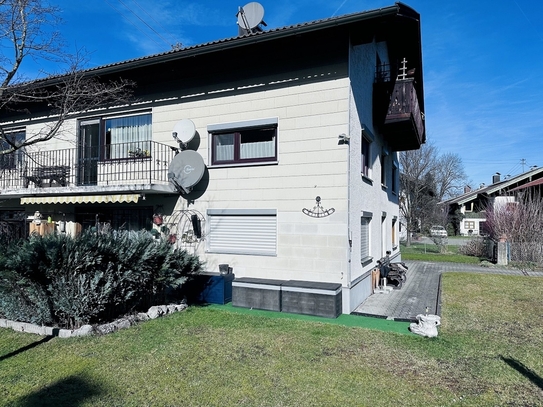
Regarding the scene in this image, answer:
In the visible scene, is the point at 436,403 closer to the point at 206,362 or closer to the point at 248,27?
the point at 206,362

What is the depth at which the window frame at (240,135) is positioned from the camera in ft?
38.9

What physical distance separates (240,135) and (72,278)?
6.74 meters

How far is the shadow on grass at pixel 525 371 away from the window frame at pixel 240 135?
304 inches

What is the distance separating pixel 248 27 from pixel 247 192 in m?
6.53

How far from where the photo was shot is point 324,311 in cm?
994

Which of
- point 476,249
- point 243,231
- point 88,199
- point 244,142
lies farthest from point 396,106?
point 476,249

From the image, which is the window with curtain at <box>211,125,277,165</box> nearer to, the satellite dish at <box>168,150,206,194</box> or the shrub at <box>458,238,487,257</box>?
the satellite dish at <box>168,150,206,194</box>

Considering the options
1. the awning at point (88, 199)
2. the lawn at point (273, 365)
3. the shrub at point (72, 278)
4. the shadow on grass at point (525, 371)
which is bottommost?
the shadow on grass at point (525, 371)

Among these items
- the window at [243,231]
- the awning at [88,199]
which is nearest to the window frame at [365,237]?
the window at [243,231]

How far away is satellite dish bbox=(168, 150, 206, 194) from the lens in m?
12.3

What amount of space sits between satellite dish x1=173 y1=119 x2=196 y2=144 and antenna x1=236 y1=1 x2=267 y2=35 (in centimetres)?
441

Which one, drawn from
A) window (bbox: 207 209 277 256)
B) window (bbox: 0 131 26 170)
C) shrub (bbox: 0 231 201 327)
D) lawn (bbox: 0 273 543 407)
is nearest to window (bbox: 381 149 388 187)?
window (bbox: 207 209 277 256)

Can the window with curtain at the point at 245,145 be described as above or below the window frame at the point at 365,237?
above

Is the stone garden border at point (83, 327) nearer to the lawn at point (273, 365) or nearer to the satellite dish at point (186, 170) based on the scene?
the lawn at point (273, 365)
